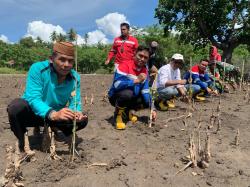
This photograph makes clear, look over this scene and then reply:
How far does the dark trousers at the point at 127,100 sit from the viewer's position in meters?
4.19

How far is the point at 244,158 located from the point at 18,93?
542 cm

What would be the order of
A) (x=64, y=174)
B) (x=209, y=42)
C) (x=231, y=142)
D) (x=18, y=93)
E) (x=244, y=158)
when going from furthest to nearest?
1. (x=209, y=42)
2. (x=18, y=93)
3. (x=231, y=142)
4. (x=244, y=158)
5. (x=64, y=174)

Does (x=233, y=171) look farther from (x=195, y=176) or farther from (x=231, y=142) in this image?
(x=231, y=142)

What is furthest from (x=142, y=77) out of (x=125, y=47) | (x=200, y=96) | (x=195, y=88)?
(x=200, y=96)

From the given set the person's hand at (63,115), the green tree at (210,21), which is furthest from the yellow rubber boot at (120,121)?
the green tree at (210,21)

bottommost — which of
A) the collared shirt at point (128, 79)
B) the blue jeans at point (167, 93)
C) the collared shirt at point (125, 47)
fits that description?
the blue jeans at point (167, 93)

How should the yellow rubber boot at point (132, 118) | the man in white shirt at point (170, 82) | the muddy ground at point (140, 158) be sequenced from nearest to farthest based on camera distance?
1. the muddy ground at point (140, 158)
2. the yellow rubber boot at point (132, 118)
3. the man in white shirt at point (170, 82)

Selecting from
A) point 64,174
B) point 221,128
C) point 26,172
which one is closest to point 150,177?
point 64,174

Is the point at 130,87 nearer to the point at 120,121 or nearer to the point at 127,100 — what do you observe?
the point at 127,100

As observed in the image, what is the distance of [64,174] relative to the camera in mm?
2764

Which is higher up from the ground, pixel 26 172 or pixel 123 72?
pixel 123 72

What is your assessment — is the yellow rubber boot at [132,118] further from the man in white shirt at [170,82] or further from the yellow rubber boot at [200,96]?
the yellow rubber boot at [200,96]

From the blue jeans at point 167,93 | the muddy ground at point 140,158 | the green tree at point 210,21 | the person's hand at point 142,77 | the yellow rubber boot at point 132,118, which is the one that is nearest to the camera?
the muddy ground at point 140,158

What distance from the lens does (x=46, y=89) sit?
10.3ft
